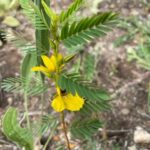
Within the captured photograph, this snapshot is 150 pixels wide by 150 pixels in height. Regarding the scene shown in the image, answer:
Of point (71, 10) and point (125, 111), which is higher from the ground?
point (71, 10)

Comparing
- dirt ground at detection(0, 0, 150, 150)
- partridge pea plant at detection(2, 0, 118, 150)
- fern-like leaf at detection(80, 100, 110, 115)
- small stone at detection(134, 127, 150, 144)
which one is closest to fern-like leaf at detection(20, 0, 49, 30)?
partridge pea plant at detection(2, 0, 118, 150)

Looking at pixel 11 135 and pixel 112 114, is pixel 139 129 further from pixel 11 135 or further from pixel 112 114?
pixel 11 135

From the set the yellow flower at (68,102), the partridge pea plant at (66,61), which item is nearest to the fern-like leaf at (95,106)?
the partridge pea plant at (66,61)

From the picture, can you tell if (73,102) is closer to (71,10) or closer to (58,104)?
(58,104)

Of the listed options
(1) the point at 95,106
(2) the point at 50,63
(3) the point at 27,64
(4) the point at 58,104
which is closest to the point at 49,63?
(2) the point at 50,63

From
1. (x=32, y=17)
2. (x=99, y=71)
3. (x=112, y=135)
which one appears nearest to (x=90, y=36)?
(x=32, y=17)

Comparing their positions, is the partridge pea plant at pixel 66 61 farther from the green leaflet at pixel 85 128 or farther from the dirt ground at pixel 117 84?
the dirt ground at pixel 117 84
